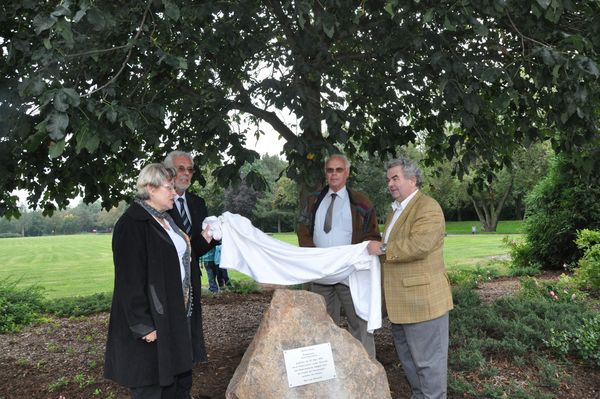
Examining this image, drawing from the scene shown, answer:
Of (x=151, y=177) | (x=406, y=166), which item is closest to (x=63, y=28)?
(x=151, y=177)

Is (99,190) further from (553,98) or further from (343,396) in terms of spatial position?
(553,98)

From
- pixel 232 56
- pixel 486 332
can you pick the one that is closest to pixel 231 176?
pixel 232 56

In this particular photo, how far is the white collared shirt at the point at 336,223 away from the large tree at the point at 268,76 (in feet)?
1.17

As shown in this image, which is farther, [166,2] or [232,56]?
[232,56]

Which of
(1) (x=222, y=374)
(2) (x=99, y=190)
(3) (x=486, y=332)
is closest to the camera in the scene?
(1) (x=222, y=374)

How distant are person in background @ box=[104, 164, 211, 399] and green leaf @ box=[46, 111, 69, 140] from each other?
765 mm

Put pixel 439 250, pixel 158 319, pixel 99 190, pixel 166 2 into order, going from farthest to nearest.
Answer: pixel 99 190 → pixel 439 250 → pixel 158 319 → pixel 166 2

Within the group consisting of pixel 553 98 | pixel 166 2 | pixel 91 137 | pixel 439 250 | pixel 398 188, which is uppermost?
pixel 166 2

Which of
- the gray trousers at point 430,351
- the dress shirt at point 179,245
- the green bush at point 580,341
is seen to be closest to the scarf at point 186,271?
the dress shirt at point 179,245

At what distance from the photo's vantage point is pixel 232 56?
14.8 feet

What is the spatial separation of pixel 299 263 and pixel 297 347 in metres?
0.73

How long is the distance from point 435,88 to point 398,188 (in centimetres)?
300

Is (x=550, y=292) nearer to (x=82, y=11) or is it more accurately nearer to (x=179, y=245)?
(x=179, y=245)

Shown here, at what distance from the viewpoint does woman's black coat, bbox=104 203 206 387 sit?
324cm
